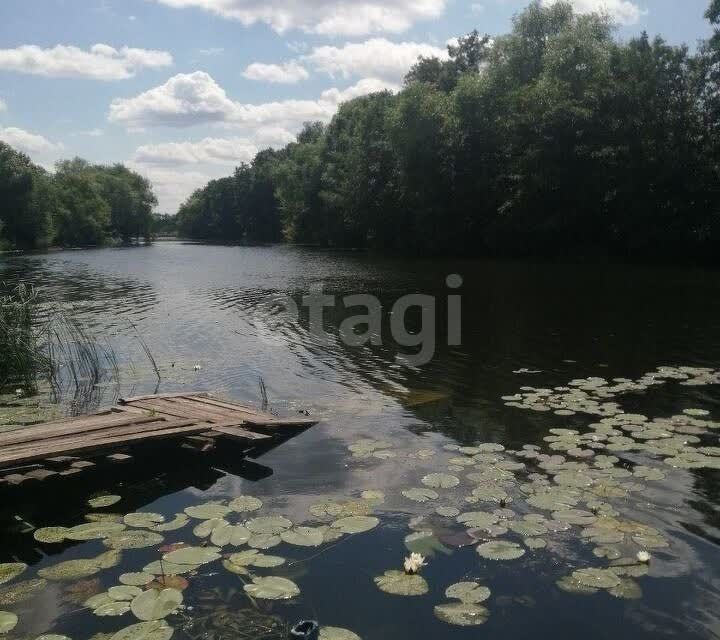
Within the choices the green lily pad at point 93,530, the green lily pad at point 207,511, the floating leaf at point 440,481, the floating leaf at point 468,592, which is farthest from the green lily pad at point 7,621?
the floating leaf at point 440,481

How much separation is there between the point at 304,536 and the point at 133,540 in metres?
1.67

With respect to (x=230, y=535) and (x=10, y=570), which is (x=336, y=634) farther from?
(x=10, y=570)

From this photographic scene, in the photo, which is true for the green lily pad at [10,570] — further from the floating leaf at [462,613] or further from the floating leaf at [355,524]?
the floating leaf at [462,613]

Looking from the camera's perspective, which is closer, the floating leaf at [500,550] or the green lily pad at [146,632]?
the green lily pad at [146,632]

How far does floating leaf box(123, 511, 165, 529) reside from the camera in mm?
6609

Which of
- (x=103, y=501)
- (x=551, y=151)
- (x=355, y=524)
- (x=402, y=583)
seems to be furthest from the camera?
(x=551, y=151)

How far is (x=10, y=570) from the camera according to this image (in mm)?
5781

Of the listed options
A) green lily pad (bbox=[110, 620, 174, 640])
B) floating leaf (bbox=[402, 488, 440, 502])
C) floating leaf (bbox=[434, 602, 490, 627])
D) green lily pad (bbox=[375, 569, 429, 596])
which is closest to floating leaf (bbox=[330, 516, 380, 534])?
floating leaf (bbox=[402, 488, 440, 502])

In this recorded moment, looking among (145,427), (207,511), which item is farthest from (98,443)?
(207,511)

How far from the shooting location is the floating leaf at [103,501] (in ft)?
23.7

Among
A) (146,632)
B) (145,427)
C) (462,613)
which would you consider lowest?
(462,613)

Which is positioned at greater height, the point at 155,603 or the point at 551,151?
the point at 551,151

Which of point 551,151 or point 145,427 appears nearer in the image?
point 145,427

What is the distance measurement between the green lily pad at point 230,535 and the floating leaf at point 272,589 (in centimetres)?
73
